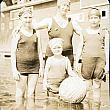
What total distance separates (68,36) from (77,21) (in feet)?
0.24

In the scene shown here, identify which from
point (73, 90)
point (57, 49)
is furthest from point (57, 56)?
point (73, 90)

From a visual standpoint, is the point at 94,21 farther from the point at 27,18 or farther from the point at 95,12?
the point at 27,18

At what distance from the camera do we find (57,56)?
4.68 ft

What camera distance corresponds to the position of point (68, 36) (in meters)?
1.44

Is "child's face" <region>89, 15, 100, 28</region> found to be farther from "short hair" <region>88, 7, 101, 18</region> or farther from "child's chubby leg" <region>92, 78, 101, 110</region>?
"child's chubby leg" <region>92, 78, 101, 110</region>

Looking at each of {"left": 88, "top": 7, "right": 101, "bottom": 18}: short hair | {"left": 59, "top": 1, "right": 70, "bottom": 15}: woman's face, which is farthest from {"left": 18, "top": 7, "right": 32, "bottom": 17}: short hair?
{"left": 88, "top": 7, "right": 101, "bottom": 18}: short hair

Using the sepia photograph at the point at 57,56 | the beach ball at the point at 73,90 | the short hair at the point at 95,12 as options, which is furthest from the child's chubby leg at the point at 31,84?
the short hair at the point at 95,12

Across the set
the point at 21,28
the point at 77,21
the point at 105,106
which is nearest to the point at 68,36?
the point at 77,21

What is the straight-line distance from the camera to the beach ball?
1.36 meters

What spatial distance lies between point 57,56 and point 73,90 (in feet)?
0.52

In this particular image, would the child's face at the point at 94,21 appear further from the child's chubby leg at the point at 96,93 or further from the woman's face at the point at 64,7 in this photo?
the child's chubby leg at the point at 96,93

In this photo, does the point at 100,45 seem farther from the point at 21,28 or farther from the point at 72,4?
the point at 21,28

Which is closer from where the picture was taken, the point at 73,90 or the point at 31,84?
the point at 73,90

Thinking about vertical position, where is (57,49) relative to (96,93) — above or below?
above
